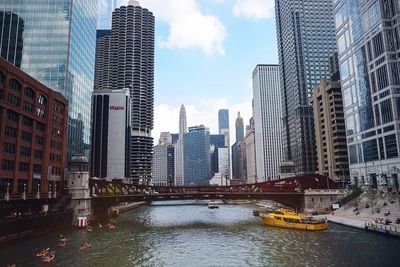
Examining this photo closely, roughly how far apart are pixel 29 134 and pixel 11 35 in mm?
57321

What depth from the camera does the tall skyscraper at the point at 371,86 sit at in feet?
367

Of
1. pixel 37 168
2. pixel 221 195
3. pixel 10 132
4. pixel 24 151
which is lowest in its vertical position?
pixel 221 195

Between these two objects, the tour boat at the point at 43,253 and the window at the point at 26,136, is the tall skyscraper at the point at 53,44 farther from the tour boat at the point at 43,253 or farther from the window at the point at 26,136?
A: the tour boat at the point at 43,253

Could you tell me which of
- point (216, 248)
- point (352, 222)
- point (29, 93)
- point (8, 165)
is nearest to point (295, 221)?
point (352, 222)

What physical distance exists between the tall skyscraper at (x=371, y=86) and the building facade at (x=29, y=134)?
335 ft

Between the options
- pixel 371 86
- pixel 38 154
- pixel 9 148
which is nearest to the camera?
pixel 9 148

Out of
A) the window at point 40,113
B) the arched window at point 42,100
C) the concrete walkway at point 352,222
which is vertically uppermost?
the arched window at point 42,100

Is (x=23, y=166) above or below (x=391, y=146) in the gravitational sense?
below

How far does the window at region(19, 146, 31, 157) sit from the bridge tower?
449 inches

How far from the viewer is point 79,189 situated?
87.6 meters

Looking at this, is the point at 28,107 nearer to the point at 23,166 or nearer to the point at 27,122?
the point at 27,122

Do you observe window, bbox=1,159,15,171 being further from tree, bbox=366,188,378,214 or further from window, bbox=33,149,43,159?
tree, bbox=366,188,378,214

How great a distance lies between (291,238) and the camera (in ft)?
210

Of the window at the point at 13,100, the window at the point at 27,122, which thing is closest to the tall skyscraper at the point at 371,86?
the window at the point at 27,122
